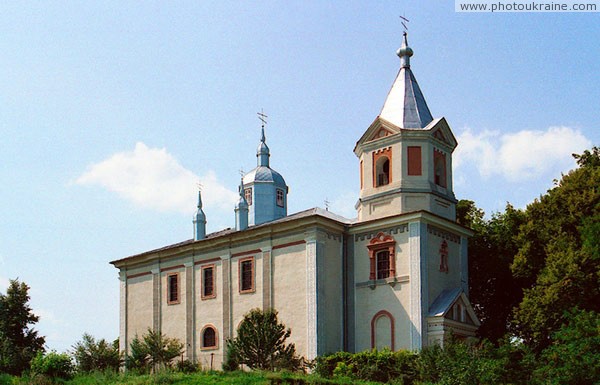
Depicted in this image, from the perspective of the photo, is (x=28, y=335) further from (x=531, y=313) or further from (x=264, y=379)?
(x=531, y=313)

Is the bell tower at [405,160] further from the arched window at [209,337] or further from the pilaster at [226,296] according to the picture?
the arched window at [209,337]

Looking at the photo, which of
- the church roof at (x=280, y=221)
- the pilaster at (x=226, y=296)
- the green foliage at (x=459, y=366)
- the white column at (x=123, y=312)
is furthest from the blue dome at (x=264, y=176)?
the green foliage at (x=459, y=366)

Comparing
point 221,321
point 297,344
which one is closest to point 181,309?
point 221,321

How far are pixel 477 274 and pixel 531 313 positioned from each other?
6.81m

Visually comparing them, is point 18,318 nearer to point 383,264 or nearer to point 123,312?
point 123,312

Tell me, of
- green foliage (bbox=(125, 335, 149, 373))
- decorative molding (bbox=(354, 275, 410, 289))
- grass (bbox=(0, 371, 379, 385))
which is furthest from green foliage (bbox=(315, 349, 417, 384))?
green foliage (bbox=(125, 335, 149, 373))

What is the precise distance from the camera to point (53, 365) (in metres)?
29.9

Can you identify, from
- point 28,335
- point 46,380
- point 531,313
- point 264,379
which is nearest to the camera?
point 264,379

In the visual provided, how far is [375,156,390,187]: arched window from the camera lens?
1409 inches

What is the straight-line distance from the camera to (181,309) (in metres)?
40.3

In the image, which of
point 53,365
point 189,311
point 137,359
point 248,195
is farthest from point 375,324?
point 248,195

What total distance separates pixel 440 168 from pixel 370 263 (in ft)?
18.7

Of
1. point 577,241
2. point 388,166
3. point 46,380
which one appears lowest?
point 46,380

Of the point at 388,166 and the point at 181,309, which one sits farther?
the point at 181,309
